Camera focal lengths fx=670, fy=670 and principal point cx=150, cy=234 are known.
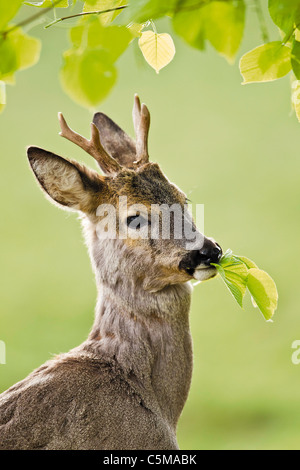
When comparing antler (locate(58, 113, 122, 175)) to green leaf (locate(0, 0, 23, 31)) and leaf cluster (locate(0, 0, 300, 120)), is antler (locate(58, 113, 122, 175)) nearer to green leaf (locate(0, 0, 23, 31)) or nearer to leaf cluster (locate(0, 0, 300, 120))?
leaf cluster (locate(0, 0, 300, 120))

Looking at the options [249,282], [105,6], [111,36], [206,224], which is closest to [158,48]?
[105,6]

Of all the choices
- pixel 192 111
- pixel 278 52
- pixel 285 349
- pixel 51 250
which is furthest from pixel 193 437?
pixel 278 52

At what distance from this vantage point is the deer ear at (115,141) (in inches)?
86.2

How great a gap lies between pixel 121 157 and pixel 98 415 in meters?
0.83

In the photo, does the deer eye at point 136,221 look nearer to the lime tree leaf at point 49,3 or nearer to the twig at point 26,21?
the lime tree leaf at point 49,3

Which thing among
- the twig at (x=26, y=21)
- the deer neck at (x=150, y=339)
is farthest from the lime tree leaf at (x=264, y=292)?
the twig at (x=26, y=21)

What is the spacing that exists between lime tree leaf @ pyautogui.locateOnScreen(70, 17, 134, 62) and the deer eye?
954 millimetres

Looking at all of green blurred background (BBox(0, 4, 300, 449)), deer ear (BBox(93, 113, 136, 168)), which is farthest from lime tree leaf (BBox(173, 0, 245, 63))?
green blurred background (BBox(0, 4, 300, 449))

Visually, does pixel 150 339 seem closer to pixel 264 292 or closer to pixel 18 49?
pixel 264 292

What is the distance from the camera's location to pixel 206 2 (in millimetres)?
962

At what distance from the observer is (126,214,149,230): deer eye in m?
1.91

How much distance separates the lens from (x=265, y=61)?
117 centimetres

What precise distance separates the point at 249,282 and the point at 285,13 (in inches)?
32.2
